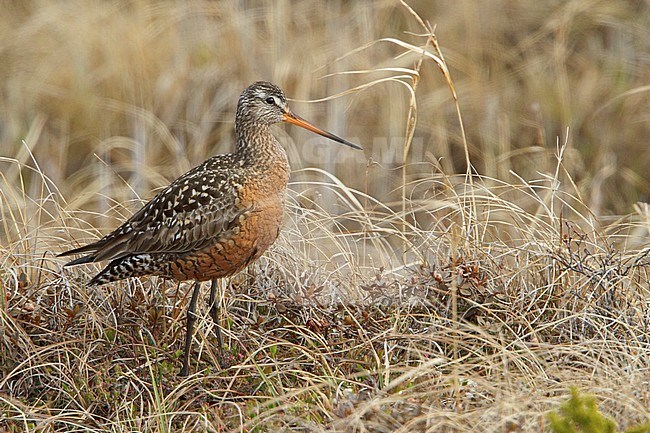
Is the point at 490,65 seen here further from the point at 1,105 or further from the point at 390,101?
the point at 1,105

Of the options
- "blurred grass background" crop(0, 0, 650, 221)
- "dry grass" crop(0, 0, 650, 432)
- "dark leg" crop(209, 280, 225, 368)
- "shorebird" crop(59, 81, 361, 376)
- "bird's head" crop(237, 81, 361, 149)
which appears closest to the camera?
"dry grass" crop(0, 0, 650, 432)

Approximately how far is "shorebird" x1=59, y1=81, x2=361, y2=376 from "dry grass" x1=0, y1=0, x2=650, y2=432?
323 mm

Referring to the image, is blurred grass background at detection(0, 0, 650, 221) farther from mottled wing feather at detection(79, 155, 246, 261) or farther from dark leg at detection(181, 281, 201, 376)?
dark leg at detection(181, 281, 201, 376)

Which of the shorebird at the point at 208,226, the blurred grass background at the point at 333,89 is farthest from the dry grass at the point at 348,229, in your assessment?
the shorebird at the point at 208,226

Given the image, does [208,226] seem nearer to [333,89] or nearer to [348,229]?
[348,229]

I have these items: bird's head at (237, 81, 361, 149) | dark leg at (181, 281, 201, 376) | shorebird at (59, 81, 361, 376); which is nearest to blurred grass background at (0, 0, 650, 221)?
bird's head at (237, 81, 361, 149)

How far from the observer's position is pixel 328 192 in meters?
7.99

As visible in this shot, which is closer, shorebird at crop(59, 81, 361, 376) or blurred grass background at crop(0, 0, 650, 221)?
shorebird at crop(59, 81, 361, 376)

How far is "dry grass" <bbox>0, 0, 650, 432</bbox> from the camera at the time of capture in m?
4.21

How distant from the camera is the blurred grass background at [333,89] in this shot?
26.7ft

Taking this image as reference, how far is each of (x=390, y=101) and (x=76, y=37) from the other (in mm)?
2559

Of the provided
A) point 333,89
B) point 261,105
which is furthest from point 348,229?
point 261,105

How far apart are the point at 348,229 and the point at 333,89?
1.83 m

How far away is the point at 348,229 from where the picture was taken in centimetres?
686
